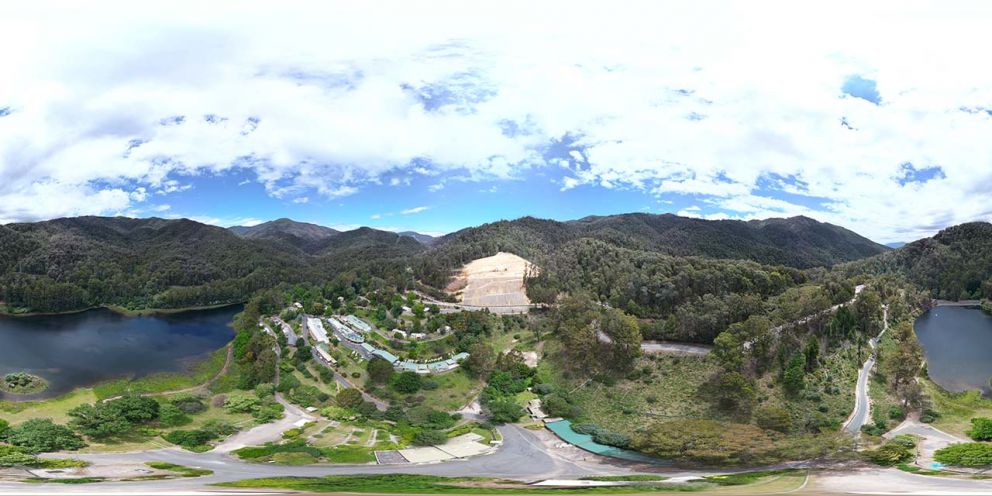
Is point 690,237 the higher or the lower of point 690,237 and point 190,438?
the higher

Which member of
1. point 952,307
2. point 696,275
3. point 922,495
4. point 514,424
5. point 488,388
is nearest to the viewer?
point 922,495

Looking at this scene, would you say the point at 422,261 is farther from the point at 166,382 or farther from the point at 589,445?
the point at 589,445

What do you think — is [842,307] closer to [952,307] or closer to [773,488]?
[773,488]

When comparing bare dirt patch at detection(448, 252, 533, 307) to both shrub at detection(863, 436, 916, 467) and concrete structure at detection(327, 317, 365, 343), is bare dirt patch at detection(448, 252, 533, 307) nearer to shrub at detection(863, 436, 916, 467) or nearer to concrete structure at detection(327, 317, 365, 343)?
concrete structure at detection(327, 317, 365, 343)

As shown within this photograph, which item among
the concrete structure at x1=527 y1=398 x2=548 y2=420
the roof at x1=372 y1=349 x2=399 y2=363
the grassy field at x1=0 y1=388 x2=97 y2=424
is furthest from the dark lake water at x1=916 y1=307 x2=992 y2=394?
the grassy field at x1=0 y1=388 x2=97 y2=424

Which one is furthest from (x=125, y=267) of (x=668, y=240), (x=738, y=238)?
(x=738, y=238)

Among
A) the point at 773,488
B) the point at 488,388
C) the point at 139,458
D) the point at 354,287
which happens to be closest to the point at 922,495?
the point at 773,488
